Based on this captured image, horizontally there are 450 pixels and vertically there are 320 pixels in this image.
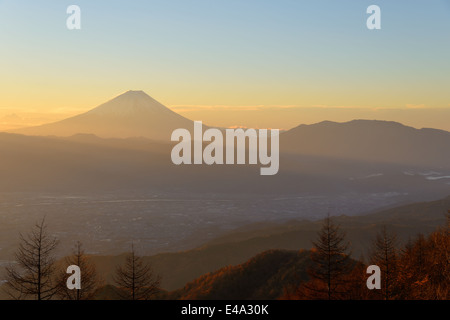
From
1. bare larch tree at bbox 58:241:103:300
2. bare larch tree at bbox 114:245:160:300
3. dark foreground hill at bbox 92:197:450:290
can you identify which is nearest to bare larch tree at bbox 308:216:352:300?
bare larch tree at bbox 114:245:160:300

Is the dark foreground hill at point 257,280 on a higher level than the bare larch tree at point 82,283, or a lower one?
lower

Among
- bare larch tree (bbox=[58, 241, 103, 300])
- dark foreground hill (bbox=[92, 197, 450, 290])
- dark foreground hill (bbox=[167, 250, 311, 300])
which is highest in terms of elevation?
bare larch tree (bbox=[58, 241, 103, 300])

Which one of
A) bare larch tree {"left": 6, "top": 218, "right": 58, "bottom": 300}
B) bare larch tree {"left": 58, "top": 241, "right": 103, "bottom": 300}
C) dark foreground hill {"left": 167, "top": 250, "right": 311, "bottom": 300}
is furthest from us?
dark foreground hill {"left": 167, "top": 250, "right": 311, "bottom": 300}

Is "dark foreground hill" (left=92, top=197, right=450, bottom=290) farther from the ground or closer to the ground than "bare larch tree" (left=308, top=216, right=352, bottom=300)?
closer to the ground

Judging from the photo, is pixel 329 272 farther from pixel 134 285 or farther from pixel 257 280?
pixel 134 285

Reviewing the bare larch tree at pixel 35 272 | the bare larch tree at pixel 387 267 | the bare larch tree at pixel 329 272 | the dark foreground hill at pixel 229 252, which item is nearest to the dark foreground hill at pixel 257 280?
the bare larch tree at pixel 329 272

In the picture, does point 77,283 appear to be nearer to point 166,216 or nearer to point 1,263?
point 1,263

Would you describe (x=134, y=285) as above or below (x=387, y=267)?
below

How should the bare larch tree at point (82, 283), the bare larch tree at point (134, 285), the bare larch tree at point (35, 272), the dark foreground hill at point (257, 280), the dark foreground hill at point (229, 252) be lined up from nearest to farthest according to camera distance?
1. the bare larch tree at point (35, 272)
2. the bare larch tree at point (82, 283)
3. the bare larch tree at point (134, 285)
4. the dark foreground hill at point (257, 280)
5. the dark foreground hill at point (229, 252)

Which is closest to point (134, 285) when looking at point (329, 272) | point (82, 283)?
point (82, 283)

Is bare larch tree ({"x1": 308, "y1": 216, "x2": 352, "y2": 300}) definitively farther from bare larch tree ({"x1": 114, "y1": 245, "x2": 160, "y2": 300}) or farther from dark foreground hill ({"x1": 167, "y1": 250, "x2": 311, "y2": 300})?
bare larch tree ({"x1": 114, "y1": 245, "x2": 160, "y2": 300})

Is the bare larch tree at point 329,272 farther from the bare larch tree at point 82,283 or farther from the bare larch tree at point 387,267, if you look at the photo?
the bare larch tree at point 82,283

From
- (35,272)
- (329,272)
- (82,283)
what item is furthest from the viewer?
(35,272)
